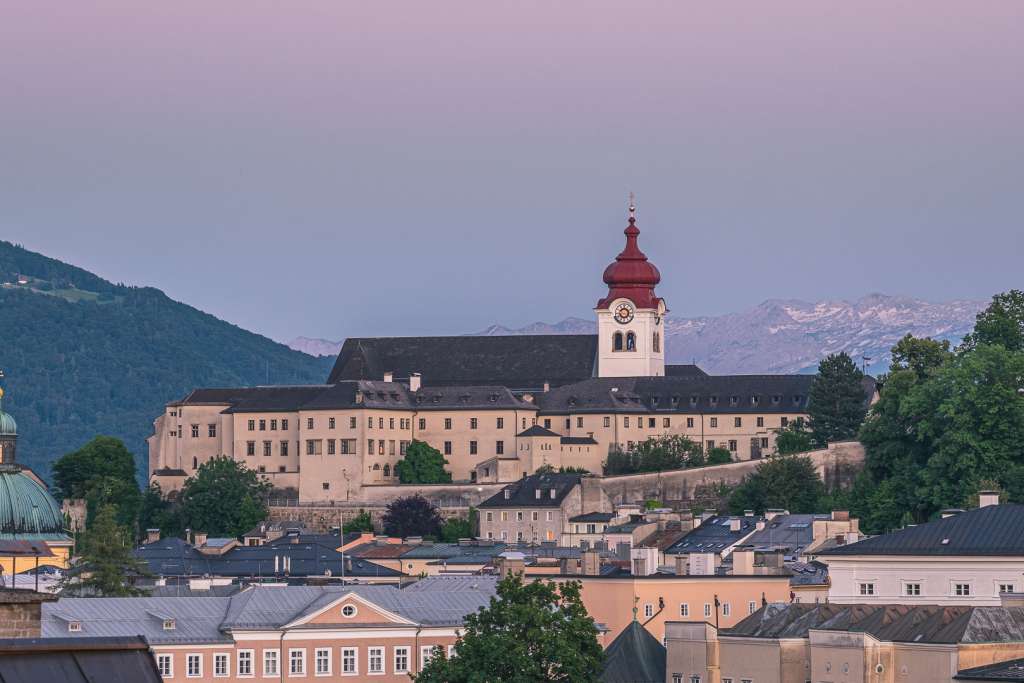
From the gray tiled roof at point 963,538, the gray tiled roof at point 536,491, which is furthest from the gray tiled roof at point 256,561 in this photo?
the gray tiled roof at point 963,538

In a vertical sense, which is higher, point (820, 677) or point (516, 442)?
point (516, 442)

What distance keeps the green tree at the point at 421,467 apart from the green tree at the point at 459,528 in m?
6.41

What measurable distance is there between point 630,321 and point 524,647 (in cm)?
11231

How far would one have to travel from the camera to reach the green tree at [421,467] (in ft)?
519

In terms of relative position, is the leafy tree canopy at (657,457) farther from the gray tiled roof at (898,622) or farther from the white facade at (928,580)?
the gray tiled roof at (898,622)

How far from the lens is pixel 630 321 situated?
175 m

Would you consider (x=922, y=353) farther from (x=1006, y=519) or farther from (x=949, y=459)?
(x=1006, y=519)

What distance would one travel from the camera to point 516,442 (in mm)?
161750

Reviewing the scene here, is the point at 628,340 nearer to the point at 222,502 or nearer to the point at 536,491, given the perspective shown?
the point at 536,491

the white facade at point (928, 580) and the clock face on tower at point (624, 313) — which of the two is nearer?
the white facade at point (928, 580)

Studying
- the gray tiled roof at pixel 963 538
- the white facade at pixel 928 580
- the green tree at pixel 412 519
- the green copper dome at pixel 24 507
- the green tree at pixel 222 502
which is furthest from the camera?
the green tree at pixel 222 502

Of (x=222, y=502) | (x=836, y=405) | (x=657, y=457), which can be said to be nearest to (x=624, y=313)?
(x=836, y=405)

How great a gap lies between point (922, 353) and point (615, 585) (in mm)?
61551

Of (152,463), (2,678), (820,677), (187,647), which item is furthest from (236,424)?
(2,678)
